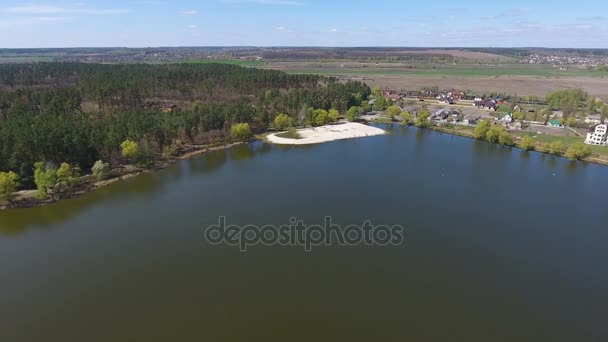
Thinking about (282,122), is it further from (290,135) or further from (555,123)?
(555,123)

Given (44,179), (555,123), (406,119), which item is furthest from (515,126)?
(44,179)

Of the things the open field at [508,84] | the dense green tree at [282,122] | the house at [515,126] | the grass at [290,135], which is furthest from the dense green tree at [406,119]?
the open field at [508,84]

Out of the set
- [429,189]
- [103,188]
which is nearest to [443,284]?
[429,189]

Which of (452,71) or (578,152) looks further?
(452,71)

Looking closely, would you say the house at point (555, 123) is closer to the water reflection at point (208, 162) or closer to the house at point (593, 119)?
the house at point (593, 119)

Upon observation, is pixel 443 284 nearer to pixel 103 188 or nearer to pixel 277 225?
pixel 277 225

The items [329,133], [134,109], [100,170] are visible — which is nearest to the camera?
[100,170]
